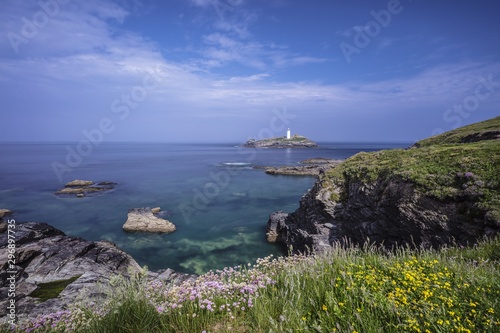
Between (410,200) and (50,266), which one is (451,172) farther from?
(50,266)

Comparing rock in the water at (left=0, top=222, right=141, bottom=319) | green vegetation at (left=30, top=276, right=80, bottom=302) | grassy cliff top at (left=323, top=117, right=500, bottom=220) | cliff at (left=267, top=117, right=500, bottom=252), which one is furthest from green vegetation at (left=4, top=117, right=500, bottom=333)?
grassy cliff top at (left=323, top=117, right=500, bottom=220)

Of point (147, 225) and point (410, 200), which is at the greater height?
point (410, 200)

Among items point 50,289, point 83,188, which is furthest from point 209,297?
point 83,188

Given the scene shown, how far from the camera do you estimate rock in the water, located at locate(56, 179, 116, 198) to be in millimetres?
50844

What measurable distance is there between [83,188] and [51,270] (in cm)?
4680

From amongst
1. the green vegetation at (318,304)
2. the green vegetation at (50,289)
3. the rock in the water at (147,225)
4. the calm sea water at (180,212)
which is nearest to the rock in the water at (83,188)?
the calm sea water at (180,212)

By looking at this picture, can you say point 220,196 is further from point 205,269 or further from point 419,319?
point 419,319

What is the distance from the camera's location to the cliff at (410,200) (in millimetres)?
12719

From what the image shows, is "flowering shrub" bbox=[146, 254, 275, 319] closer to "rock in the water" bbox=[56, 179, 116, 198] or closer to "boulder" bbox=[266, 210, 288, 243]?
"boulder" bbox=[266, 210, 288, 243]

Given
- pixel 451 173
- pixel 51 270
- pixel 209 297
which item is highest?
pixel 451 173

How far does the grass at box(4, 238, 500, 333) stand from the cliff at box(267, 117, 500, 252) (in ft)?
16.3

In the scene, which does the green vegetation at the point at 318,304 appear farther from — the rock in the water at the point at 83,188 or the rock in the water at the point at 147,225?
the rock in the water at the point at 83,188

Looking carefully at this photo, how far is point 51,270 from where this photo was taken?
1473 centimetres

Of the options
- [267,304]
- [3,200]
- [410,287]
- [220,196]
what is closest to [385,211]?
[410,287]
